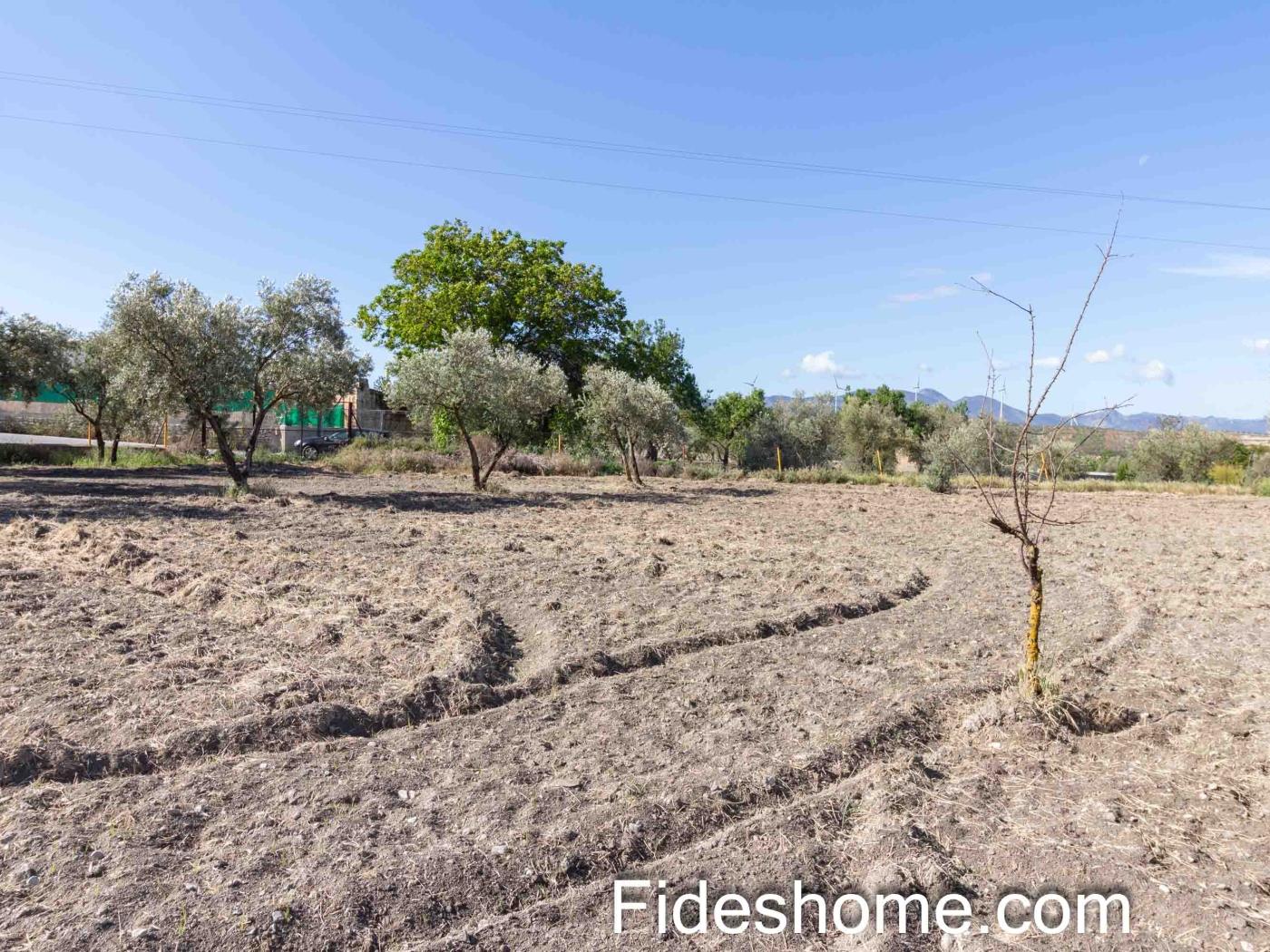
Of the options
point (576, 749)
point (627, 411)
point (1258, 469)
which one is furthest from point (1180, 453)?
point (576, 749)

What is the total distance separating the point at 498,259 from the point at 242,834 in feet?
115

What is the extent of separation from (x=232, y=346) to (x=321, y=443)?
64.1 ft

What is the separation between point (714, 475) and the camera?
35.7 meters

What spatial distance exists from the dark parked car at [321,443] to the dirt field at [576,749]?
27.1m

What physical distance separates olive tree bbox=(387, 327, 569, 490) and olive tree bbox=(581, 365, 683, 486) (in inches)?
131

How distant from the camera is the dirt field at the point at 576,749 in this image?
11.6 feet

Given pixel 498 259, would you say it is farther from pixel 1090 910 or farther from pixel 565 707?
pixel 1090 910

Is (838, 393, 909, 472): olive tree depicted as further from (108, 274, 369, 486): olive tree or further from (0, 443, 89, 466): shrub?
(0, 443, 89, 466): shrub

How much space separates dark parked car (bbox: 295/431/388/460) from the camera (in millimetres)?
37031

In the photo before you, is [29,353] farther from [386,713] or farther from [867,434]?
[867,434]

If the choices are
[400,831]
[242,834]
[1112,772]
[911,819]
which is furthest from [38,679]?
[1112,772]

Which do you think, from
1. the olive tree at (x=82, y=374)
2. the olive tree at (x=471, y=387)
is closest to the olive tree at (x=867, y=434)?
the olive tree at (x=471, y=387)

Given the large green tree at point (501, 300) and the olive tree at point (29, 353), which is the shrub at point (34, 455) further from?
the large green tree at point (501, 300)

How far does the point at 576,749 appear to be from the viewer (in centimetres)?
514
